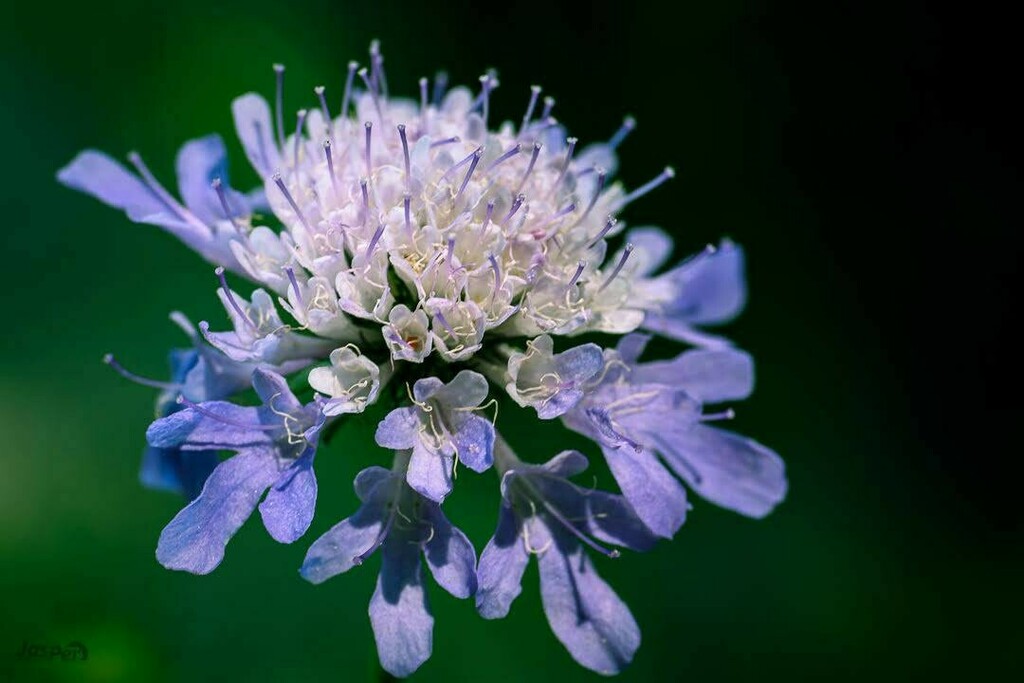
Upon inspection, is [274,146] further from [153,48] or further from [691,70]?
[691,70]

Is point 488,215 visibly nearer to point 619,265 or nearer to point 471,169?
point 471,169

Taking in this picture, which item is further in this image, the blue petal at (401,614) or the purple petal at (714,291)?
the purple petal at (714,291)

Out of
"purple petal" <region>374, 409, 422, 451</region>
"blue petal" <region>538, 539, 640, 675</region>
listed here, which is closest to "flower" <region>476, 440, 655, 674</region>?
"blue petal" <region>538, 539, 640, 675</region>

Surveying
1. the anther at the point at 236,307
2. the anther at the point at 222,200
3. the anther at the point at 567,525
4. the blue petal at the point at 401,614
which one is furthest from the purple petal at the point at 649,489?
the anther at the point at 222,200

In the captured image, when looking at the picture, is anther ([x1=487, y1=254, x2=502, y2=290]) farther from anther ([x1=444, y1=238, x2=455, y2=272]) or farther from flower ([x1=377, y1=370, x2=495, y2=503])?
flower ([x1=377, y1=370, x2=495, y2=503])

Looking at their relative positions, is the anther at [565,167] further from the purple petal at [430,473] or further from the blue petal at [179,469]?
the blue petal at [179,469]
